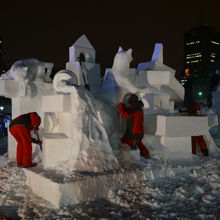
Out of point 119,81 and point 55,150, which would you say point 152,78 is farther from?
point 55,150

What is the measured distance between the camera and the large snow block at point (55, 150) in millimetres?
4434

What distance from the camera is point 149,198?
13.1 feet

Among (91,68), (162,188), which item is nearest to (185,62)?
(91,68)

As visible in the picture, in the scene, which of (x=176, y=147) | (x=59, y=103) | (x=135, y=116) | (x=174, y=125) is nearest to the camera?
(x=59, y=103)

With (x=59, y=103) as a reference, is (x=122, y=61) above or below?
above

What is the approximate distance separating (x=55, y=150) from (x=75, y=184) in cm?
82

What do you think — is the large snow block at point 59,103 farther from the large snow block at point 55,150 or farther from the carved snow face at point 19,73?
the carved snow face at point 19,73

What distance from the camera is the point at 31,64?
20.7ft

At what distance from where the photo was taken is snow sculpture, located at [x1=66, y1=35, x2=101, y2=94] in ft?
32.1

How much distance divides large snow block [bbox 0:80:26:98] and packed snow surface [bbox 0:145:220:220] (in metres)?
1.88

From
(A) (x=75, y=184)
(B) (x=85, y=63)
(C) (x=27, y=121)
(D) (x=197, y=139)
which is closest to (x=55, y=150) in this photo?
(A) (x=75, y=184)

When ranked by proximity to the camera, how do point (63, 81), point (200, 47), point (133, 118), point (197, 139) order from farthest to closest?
point (200, 47)
point (197, 139)
point (133, 118)
point (63, 81)

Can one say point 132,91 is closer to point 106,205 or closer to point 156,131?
point 156,131

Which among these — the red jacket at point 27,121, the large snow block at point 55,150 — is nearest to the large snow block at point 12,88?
the red jacket at point 27,121
